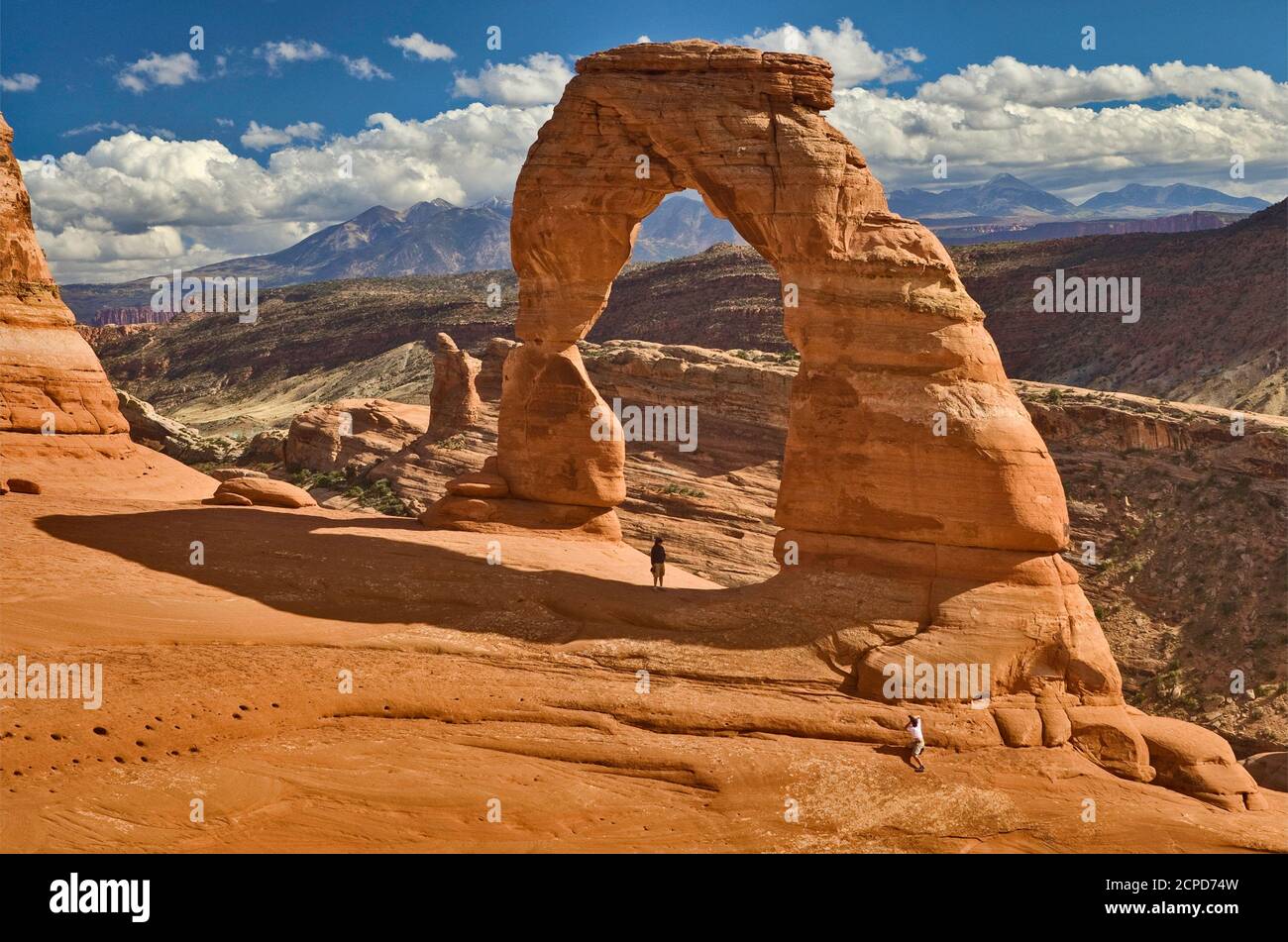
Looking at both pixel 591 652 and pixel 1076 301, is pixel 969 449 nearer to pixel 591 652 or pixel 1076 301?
pixel 591 652

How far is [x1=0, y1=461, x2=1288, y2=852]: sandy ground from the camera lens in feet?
47.0

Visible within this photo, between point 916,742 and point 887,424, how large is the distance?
5041 millimetres

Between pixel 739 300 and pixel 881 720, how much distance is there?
8401cm

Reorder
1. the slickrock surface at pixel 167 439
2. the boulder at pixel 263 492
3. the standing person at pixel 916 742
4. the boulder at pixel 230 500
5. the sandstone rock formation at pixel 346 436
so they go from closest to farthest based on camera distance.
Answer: the standing person at pixel 916 742, the boulder at pixel 230 500, the boulder at pixel 263 492, the sandstone rock formation at pixel 346 436, the slickrock surface at pixel 167 439

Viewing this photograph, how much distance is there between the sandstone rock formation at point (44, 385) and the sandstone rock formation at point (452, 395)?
19172 mm

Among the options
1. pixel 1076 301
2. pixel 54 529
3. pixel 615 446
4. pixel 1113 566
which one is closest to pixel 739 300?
pixel 1076 301

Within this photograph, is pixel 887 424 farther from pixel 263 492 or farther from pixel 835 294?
pixel 263 492

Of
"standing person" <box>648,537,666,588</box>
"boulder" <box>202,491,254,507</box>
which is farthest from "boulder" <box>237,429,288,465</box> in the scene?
"standing person" <box>648,537,666,588</box>

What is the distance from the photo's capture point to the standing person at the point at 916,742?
16641mm

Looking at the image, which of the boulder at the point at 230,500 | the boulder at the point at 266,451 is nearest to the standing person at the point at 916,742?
the boulder at the point at 230,500

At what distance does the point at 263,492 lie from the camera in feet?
85.3

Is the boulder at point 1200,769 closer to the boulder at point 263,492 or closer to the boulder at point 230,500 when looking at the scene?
the boulder at point 263,492

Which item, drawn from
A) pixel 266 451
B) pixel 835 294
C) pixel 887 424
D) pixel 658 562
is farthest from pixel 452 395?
pixel 887 424

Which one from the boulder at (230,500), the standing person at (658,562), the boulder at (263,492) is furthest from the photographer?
the boulder at (263,492)
